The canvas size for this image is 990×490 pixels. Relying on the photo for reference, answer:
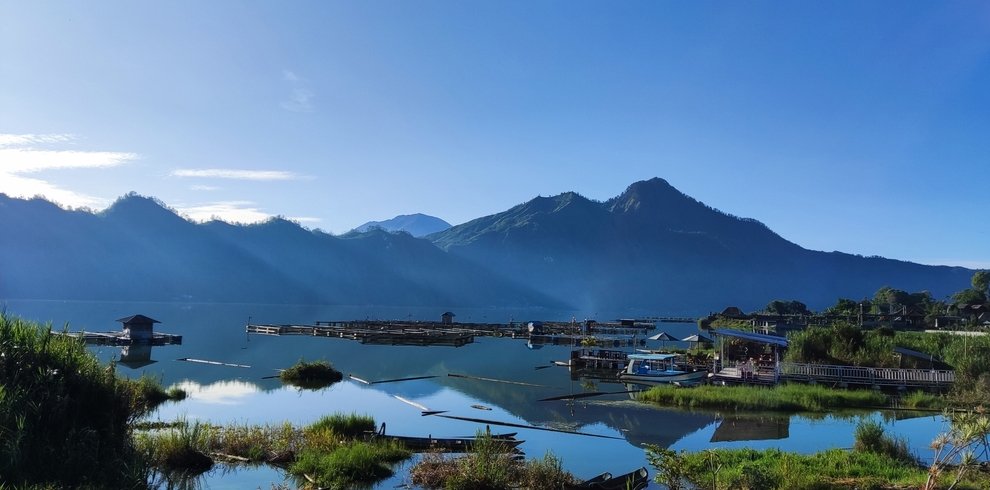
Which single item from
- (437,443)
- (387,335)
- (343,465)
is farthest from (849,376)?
Result: (387,335)

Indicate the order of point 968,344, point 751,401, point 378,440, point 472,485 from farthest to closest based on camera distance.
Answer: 1. point 968,344
2. point 751,401
3. point 378,440
4. point 472,485

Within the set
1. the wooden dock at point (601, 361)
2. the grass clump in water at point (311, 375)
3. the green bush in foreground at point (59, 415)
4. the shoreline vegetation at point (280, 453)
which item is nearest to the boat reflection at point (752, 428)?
the shoreline vegetation at point (280, 453)

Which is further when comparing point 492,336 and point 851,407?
point 492,336

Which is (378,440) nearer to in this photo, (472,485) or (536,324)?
(472,485)

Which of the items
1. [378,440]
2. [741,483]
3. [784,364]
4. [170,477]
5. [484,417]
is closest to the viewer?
[741,483]

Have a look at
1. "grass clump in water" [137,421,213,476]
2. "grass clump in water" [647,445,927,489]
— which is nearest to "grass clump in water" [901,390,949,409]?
"grass clump in water" [647,445,927,489]

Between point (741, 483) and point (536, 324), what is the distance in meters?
72.0

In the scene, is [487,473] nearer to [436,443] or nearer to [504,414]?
[436,443]

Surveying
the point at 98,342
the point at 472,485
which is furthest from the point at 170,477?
the point at 98,342

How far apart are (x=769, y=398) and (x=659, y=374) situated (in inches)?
372

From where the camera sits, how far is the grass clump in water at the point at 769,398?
1041 inches

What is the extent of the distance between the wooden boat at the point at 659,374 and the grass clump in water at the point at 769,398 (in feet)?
19.1

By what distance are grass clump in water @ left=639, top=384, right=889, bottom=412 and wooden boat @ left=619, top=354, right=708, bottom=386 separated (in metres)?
5.81

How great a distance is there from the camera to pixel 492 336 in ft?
265
